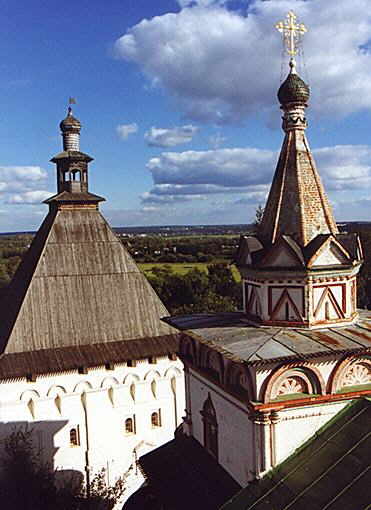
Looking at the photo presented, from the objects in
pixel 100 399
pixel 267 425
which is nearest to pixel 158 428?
pixel 100 399

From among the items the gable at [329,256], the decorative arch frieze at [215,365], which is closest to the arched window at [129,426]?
the decorative arch frieze at [215,365]

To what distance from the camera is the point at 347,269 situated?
318 inches

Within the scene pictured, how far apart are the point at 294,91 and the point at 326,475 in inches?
238

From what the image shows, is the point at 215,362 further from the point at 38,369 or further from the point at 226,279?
the point at 226,279

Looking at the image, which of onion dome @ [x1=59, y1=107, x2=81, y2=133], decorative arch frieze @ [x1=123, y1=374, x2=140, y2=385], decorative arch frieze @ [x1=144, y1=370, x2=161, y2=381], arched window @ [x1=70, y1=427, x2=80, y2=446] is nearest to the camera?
arched window @ [x1=70, y1=427, x2=80, y2=446]

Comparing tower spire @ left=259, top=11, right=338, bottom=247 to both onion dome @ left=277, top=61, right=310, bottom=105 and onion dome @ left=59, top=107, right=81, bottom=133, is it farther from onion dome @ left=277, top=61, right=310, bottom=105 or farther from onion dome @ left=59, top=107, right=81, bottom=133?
onion dome @ left=59, top=107, right=81, bottom=133

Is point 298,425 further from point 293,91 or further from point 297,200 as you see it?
point 293,91

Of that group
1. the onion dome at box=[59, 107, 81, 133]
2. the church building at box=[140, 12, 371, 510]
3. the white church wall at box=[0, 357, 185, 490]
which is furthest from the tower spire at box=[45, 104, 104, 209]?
the church building at box=[140, 12, 371, 510]

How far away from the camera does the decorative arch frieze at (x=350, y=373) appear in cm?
719

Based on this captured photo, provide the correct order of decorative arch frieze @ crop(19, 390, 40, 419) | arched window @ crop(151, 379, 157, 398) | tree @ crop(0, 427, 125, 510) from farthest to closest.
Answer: arched window @ crop(151, 379, 157, 398) → decorative arch frieze @ crop(19, 390, 40, 419) → tree @ crop(0, 427, 125, 510)

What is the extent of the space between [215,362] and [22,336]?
428 inches

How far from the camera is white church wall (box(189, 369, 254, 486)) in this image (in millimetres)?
7234

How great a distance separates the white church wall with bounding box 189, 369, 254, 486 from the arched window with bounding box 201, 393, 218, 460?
0.13 metres

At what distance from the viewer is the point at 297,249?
7.88 m
